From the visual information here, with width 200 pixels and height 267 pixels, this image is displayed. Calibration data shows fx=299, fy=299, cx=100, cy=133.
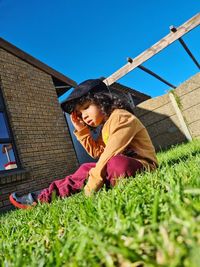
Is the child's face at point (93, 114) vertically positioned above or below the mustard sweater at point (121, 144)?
above

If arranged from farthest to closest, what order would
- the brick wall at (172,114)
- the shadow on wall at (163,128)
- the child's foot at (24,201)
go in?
the shadow on wall at (163,128), the brick wall at (172,114), the child's foot at (24,201)

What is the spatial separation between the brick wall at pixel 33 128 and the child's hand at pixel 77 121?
9.85 feet

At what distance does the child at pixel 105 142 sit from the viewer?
8.25 feet

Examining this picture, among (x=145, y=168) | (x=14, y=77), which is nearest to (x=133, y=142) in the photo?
(x=145, y=168)

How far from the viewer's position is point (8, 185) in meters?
6.09

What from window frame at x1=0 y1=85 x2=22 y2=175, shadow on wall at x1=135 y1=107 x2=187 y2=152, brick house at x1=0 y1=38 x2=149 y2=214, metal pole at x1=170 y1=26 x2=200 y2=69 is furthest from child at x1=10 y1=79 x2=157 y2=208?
shadow on wall at x1=135 y1=107 x2=187 y2=152

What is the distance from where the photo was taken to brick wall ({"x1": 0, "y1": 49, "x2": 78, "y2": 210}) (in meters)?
6.71

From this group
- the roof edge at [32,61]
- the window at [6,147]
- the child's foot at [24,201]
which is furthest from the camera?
the roof edge at [32,61]

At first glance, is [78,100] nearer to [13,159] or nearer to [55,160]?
[13,159]

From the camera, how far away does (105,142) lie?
2986 mm

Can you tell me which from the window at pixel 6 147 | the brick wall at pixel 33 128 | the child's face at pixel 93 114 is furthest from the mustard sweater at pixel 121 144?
the window at pixel 6 147

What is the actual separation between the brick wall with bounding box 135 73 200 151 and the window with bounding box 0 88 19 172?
375 cm

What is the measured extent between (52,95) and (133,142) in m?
6.64

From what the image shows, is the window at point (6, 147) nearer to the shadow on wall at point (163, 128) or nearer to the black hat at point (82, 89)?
the black hat at point (82, 89)
